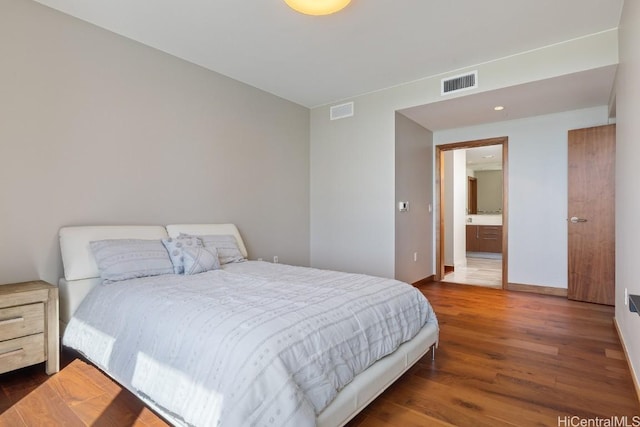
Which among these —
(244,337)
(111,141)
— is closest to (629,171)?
(244,337)

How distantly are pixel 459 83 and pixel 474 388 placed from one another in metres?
3.04

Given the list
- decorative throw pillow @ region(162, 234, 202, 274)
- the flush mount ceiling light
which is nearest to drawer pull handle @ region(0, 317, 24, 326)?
decorative throw pillow @ region(162, 234, 202, 274)

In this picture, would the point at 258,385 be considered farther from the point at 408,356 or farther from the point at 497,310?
the point at 497,310

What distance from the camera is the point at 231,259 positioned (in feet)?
10.9

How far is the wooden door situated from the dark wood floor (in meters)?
1.04

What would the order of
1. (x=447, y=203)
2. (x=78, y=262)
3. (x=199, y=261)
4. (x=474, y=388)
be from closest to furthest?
(x=474, y=388) < (x=78, y=262) < (x=199, y=261) < (x=447, y=203)

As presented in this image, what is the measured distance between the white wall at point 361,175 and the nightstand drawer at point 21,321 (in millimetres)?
3268

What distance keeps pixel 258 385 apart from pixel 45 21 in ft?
10.2

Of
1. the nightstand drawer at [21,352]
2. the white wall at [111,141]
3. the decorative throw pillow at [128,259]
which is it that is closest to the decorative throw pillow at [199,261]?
the decorative throw pillow at [128,259]

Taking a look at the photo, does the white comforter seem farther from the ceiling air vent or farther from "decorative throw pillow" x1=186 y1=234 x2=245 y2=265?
the ceiling air vent

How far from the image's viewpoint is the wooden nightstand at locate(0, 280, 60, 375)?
2.09m

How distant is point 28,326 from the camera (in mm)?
2170

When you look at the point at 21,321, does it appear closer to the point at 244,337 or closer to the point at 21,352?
the point at 21,352

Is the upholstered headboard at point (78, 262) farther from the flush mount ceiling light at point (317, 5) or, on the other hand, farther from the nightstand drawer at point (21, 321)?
the flush mount ceiling light at point (317, 5)
